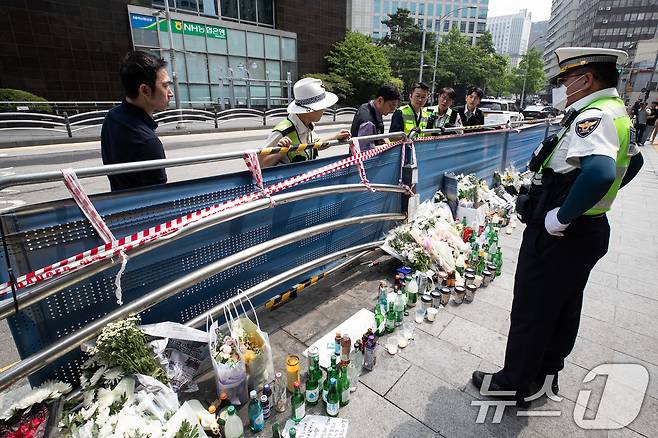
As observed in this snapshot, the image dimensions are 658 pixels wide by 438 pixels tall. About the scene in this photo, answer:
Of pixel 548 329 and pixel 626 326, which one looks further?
pixel 626 326

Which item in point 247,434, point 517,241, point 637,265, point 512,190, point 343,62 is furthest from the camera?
point 343,62

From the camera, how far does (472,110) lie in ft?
22.5

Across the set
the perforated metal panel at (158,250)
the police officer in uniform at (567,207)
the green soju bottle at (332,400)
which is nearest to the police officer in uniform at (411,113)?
the perforated metal panel at (158,250)

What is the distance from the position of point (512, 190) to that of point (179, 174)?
786 cm

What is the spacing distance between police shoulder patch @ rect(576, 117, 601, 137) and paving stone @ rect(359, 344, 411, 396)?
2068mm

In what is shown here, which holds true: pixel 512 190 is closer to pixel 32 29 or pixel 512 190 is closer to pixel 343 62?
pixel 32 29

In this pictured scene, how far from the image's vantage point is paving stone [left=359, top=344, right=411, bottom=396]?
2.68 metres

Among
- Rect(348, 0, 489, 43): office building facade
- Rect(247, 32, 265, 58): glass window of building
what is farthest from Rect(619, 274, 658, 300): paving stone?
Rect(348, 0, 489, 43): office building facade

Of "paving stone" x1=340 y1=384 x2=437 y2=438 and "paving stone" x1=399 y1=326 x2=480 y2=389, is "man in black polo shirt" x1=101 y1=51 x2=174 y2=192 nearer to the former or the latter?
"paving stone" x1=340 y1=384 x2=437 y2=438

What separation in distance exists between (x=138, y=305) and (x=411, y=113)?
4378mm

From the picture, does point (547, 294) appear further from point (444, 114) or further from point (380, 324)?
point (444, 114)

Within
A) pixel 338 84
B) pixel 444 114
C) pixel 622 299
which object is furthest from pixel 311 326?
pixel 338 84

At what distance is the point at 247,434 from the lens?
2297mm

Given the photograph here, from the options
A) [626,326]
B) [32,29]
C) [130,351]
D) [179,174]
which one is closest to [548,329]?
[626,326]
